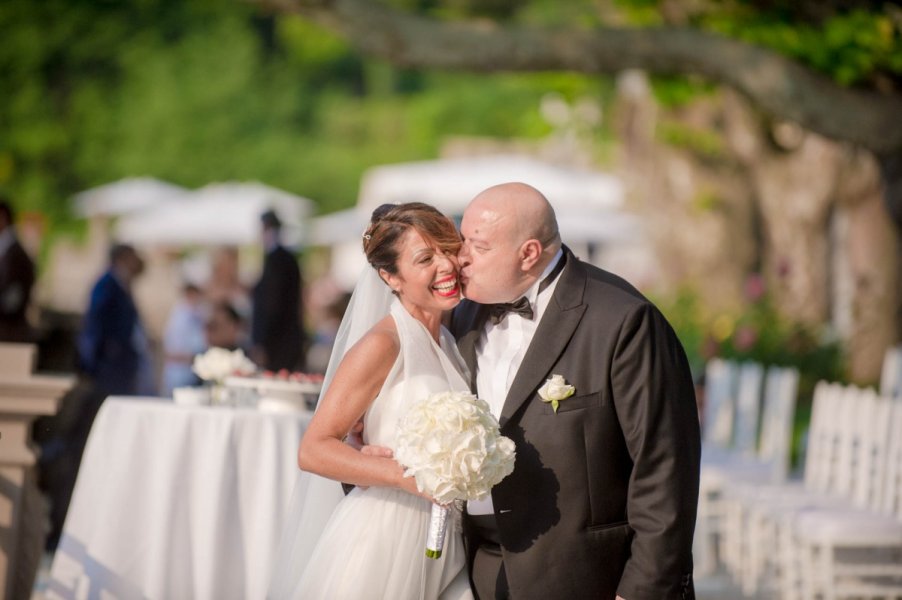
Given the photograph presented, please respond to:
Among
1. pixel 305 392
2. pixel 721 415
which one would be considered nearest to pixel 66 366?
pixel 721 415

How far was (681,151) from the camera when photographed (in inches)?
679

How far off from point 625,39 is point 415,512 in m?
6.09

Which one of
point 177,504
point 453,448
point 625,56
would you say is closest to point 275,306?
point 625,56

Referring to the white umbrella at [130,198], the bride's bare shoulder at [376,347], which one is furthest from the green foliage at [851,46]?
the white umbrella at [130,198]

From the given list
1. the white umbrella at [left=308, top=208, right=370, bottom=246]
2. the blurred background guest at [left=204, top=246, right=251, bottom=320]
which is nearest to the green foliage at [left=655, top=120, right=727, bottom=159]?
the blurred background guest at [left=204, top=246, right=251, bottom=320]

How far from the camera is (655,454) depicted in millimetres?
4102

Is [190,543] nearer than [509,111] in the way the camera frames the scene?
Yes

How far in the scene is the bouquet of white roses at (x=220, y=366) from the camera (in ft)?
21.3

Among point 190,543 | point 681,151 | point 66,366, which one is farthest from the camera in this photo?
point 681,151

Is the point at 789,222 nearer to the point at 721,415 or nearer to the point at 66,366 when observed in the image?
the point at 721,415

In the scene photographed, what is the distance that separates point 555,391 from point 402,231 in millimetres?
721

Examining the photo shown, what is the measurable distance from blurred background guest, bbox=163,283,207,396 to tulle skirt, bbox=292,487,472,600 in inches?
306

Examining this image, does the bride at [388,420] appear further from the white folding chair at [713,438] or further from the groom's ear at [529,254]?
the white folding chair at [713,438]

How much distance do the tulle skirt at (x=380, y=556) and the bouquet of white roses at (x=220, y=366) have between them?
233 centimetres
